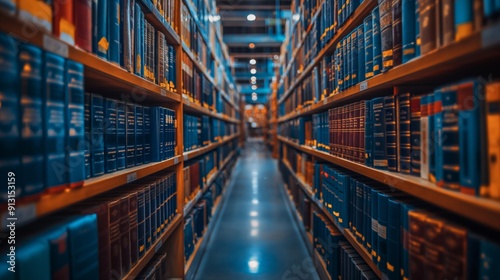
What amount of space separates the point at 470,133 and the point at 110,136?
1.15m

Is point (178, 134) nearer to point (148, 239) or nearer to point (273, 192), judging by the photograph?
point (148, 239)

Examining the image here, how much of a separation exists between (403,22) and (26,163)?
1.20 m

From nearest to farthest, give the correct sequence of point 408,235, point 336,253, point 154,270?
point 408,235 → point 154,270 → point 336,253

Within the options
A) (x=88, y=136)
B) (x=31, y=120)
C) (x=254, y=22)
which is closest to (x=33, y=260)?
(x=31, y=120)

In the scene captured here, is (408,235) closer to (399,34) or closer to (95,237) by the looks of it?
(399,34)

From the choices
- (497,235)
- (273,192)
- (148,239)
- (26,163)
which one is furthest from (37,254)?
(273,192)

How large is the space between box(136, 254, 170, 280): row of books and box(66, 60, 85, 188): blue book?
2.65 feet

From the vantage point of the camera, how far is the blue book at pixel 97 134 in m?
1.02

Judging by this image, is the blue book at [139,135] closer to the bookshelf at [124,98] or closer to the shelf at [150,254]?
the bookshelf at [124,98]

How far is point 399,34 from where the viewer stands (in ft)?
3.51

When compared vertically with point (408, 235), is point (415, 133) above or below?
above

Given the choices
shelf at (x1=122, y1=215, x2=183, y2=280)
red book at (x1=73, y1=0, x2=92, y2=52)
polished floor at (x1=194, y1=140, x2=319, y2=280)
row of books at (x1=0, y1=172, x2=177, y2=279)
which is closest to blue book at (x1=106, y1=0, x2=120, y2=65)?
red book at (x1=73, y1=0, x2=92, y2=52)

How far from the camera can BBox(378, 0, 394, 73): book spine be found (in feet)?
3.67

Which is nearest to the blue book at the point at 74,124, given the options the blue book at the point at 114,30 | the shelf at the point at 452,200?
the blue book at the point at 114,30
